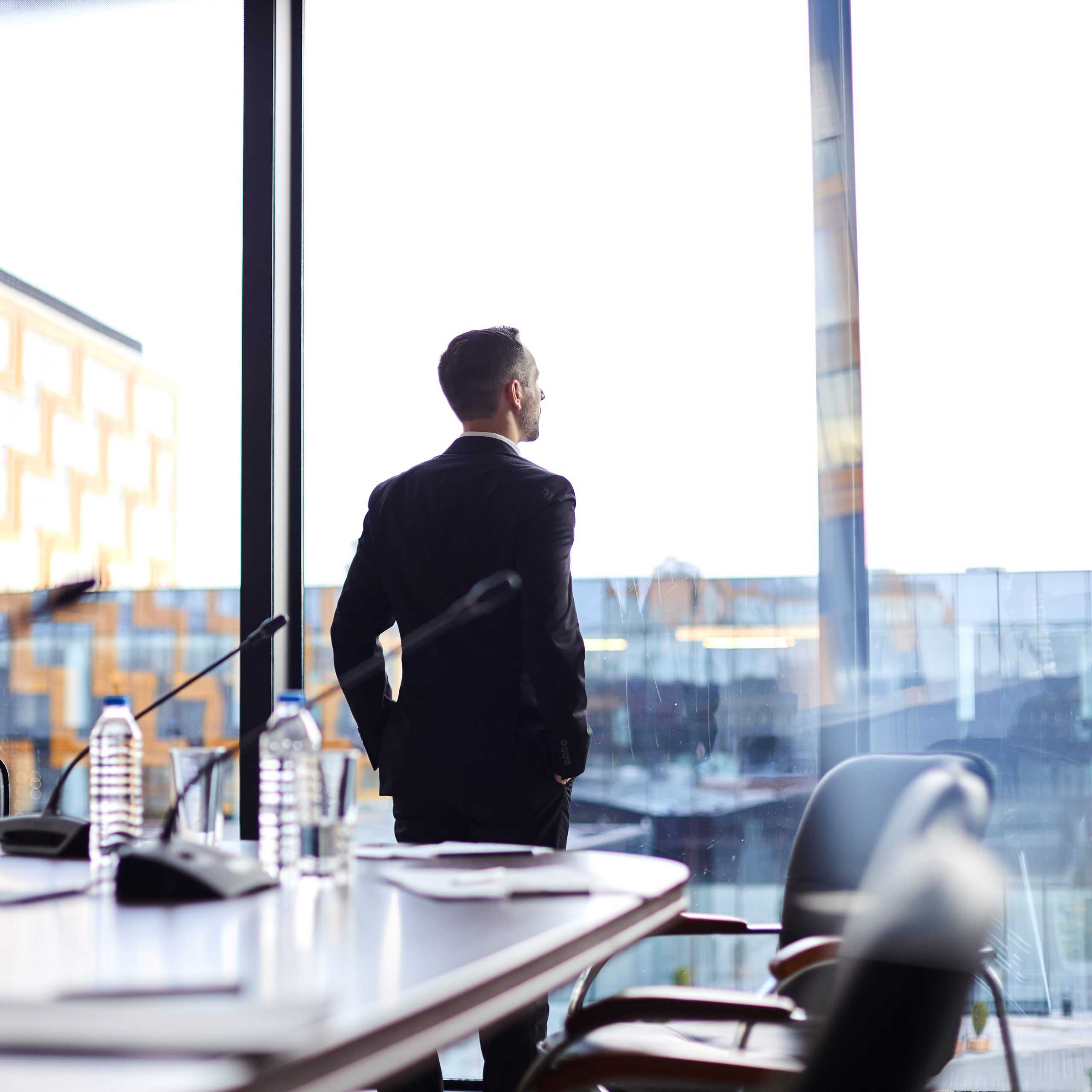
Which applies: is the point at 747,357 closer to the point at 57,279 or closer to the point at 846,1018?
the point at 57,279

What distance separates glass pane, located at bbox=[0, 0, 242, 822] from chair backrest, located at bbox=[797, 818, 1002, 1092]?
8.82 ft

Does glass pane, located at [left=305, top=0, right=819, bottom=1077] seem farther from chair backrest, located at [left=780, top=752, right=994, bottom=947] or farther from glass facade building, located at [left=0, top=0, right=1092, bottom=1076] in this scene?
chair backrest, located at [left=780, top=752, right=994, bottom=947]

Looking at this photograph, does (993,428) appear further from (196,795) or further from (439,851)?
(196,795)

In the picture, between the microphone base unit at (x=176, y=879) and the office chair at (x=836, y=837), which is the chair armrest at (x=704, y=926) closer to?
the office chair at (x=836, y=837)

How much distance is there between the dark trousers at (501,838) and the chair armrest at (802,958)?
598mm

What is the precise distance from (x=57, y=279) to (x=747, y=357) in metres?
2.07

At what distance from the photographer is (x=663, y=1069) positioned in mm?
1175

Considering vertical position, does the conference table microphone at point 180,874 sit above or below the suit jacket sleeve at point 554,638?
below

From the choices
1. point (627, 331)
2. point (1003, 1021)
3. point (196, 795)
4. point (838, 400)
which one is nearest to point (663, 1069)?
point (196, 795)

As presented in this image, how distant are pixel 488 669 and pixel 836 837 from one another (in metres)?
0.69

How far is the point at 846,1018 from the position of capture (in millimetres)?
928

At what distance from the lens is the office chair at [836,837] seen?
208cm

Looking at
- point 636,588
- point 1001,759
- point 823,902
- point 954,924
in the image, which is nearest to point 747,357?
point 636,588

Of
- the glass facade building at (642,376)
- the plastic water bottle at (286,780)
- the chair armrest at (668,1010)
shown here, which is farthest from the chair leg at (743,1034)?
the glass facade building at (642,376)
